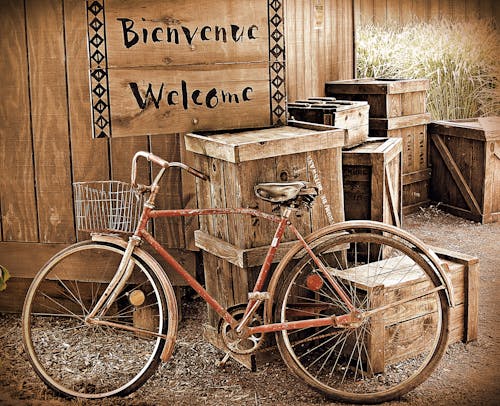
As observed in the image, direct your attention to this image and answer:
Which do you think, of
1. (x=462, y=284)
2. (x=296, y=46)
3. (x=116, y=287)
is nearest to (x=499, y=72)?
(x=296, y=46)

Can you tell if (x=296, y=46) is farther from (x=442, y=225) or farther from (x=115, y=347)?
(x=115, y=347)

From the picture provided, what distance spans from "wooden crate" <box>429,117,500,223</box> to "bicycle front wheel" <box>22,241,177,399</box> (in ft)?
12.1

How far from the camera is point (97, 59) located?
4.31m

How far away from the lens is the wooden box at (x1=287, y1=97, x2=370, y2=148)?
505 cm

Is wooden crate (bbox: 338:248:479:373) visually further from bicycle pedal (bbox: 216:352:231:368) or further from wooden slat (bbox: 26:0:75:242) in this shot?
wooden slat (bbox: 26:0:75:242)

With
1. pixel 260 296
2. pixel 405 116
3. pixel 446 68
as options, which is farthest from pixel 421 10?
pixel 260 296

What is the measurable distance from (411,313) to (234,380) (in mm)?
1050

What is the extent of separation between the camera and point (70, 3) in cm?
482

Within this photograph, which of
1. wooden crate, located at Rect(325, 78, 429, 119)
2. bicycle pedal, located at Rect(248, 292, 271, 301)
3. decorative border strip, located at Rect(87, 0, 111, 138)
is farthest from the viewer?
wooden crate, located at Rect(325, 78, 429, 119)

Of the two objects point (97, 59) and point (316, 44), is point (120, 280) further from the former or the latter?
point (316, 44)

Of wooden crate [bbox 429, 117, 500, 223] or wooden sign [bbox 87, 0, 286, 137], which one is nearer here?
wooden sign [bbox 87, 0, 286, 137]

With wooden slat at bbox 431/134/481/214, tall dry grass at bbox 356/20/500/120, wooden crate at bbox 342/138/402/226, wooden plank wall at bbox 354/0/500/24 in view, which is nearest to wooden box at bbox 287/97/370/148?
wooden crate at bbox 342/138/402/226

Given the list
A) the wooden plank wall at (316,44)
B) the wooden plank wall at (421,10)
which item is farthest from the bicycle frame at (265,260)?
the wooden plank wall at (421,10)

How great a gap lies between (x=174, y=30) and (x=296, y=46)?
2663mm
